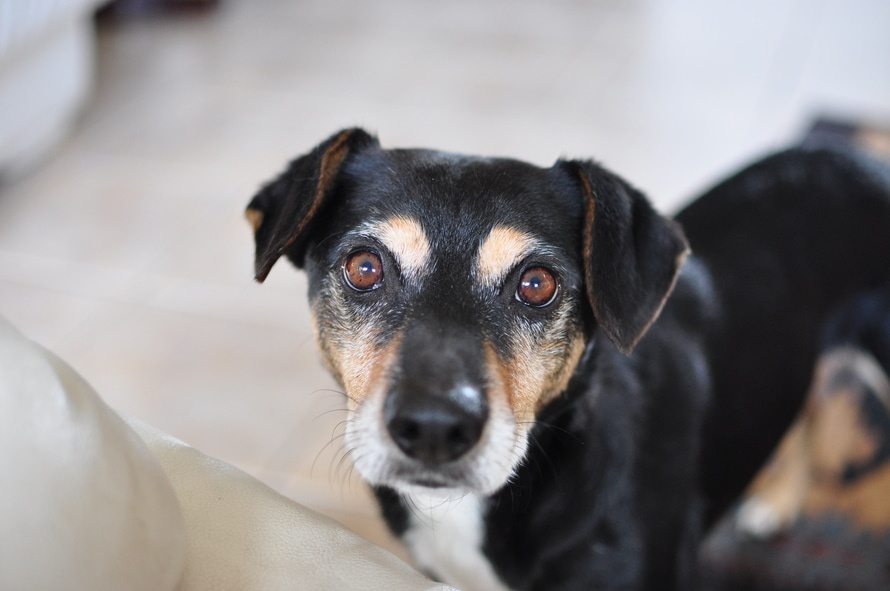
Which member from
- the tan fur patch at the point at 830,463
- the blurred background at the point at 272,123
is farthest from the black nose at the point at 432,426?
the tan fur patch at the point at 830,463

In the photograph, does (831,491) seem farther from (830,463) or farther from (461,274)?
(461,274)

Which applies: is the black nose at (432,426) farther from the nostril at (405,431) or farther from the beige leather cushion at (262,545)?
the beige leather cushion at (262,545)

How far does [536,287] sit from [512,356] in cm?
13

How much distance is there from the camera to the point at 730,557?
2.22 meters

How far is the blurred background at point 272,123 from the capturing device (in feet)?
8.84

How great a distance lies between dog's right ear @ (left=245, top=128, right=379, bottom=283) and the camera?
137 centimetres

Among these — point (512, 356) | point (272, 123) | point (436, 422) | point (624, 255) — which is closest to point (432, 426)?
point (436, 422)

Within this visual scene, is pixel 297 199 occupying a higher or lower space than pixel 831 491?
higher

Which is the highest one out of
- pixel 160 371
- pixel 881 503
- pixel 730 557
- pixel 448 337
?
pixel 448 337

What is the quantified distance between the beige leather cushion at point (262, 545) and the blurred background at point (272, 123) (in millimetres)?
1252

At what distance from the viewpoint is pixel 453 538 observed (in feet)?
4.98

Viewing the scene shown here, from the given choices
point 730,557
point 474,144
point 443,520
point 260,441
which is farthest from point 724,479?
point 474,144

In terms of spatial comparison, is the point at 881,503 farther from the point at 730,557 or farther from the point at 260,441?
the point at 260,441

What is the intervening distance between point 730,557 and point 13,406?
190cm
